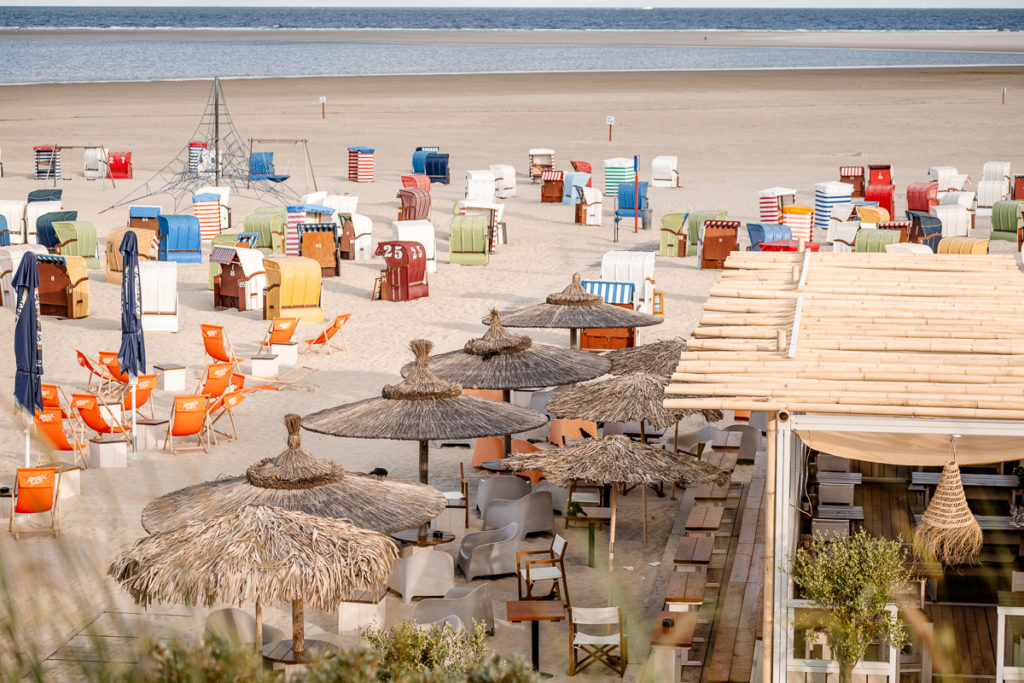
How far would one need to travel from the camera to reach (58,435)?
12.3 metres

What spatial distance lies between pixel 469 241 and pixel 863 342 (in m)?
17.9

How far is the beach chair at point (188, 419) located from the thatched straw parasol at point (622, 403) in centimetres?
406

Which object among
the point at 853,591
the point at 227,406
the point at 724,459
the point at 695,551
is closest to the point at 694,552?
the point at 695,551

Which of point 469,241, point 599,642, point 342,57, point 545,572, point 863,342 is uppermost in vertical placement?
point 342,57

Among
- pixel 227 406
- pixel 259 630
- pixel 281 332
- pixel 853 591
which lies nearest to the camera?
pixel 853 591

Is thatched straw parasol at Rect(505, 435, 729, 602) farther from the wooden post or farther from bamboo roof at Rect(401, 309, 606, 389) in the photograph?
the wooden post

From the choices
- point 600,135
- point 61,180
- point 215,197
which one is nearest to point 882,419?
point 215,197

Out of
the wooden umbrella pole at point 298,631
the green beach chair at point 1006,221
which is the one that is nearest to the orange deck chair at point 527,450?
the wooden umbrella pole at point 298,631

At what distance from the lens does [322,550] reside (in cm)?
730

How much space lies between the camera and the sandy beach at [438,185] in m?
11.0

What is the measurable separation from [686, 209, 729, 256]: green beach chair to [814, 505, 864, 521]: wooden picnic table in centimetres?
1510

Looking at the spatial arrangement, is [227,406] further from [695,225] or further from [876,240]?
[695,225]

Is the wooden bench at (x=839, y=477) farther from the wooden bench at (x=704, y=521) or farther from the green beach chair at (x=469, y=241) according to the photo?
the green beach chair at (x=469, y=241)

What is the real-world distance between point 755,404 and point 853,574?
99cm
